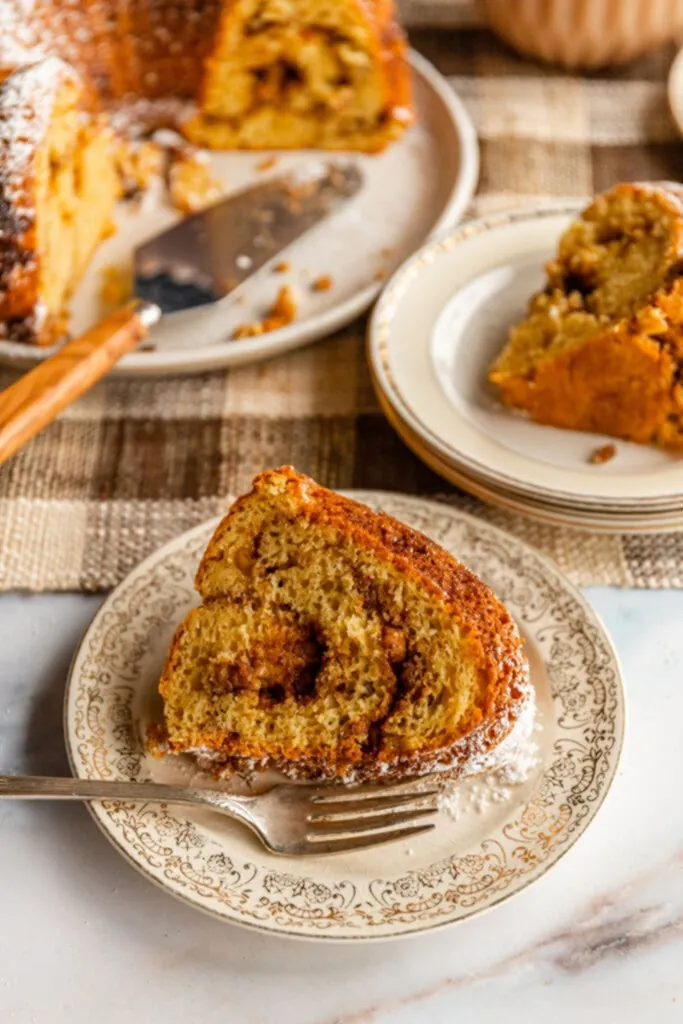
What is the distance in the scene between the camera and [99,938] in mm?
1455

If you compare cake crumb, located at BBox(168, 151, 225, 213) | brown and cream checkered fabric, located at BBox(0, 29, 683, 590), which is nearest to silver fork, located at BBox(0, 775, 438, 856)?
brown and cream checkered fabric, located at BBox(0, 29, 683, 590)

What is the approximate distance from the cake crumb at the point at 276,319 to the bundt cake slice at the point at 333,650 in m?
0.76

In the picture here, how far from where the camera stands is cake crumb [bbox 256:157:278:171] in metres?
2.65

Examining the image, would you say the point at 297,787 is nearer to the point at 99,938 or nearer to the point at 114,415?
the point at 99,938

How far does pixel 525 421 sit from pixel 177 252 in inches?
32.1

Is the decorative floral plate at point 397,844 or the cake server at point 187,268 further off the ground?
the cake server at point 187,268

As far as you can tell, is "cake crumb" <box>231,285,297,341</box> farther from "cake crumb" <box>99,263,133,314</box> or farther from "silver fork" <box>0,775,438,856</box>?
"silver fork" <box>0,775,438,856</box>

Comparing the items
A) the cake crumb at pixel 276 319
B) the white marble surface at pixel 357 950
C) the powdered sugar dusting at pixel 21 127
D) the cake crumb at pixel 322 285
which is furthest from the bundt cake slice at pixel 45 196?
the white marble surface at pixel 357 950

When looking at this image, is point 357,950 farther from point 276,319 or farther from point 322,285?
point 322,285

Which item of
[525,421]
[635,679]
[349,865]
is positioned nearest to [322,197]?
[525,421]

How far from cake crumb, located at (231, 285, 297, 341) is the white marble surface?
1.02 meters

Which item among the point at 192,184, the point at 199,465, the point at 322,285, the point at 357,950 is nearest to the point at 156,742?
the point at 357,950

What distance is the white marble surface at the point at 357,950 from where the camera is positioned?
1.39 m

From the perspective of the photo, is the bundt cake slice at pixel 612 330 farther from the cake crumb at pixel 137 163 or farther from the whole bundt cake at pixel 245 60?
the cake crumb at pixel 137 163
